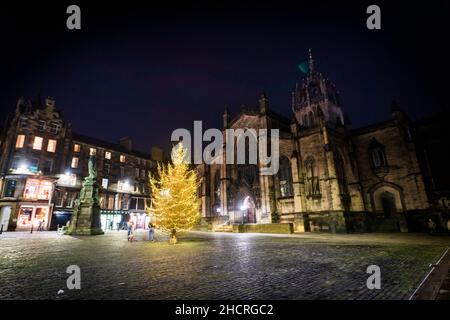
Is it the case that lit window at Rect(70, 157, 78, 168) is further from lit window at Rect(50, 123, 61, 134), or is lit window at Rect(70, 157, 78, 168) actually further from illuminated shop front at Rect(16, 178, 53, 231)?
lit window at Rect(50, 123, 61, 134)

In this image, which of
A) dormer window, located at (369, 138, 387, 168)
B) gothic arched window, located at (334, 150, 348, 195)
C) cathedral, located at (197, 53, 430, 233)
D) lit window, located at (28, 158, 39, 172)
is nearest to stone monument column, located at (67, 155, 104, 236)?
cathedral, located at (197, 53, 430, 233)

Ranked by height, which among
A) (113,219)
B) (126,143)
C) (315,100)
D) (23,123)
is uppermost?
(315,100)

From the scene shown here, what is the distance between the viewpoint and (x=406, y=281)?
493cm

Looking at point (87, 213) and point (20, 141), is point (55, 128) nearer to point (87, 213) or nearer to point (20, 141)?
point (20, 141)

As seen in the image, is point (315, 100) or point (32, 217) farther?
point (315, 100)

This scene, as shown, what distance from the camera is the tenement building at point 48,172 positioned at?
103 feet

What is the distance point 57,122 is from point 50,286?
4167cm

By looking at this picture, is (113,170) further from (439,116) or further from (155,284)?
(439,116)

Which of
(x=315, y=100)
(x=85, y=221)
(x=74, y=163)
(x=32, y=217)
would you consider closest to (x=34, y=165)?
(x=74, y=163)

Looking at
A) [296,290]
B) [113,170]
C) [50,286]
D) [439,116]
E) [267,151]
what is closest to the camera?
[296,290]

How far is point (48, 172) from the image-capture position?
34.8 metres

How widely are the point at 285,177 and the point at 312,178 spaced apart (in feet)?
11.1

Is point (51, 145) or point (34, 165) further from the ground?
point (51, 145)
